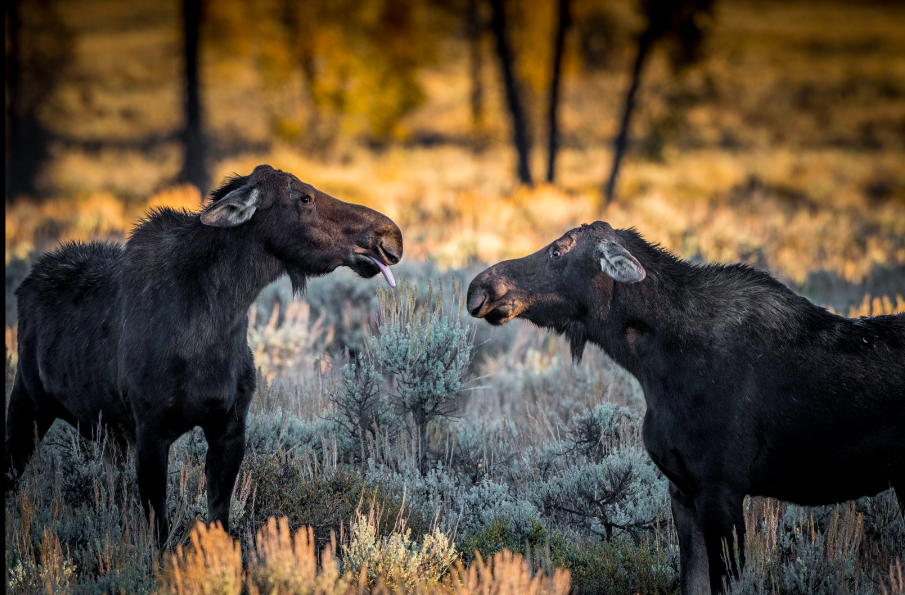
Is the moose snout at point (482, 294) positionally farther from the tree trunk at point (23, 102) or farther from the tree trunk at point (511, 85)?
the tree trunk at point (23, 102)

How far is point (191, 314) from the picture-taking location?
527 cm

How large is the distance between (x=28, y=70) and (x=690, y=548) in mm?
30418

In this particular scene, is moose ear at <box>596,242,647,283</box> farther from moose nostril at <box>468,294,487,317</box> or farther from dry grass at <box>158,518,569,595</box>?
dry grass at <box>158,518,569,595</box>

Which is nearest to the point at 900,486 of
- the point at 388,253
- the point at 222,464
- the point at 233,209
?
the point at 388,253

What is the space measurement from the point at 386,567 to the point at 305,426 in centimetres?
267

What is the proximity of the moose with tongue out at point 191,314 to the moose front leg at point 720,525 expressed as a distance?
2312 mm

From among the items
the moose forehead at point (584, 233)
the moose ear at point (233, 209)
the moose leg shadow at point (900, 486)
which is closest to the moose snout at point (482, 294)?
the moose forehead at point (584, 233)

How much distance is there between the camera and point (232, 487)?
214 inches

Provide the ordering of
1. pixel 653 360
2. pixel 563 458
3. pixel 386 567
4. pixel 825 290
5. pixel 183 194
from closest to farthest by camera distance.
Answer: pixel 386 567, pixel 653 360, pixel 563 458, pixel 825 290, pixel 183 194

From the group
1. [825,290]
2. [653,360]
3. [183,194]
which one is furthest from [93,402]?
[183,194]

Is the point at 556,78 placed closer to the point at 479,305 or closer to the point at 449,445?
the point at 449,445

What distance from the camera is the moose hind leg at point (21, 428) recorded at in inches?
241

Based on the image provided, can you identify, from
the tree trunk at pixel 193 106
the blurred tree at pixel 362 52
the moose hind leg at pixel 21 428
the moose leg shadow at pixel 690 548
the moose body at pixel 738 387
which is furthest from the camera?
the blurred tree at pixel 362 52

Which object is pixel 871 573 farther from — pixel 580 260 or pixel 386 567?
pixel 386 567
